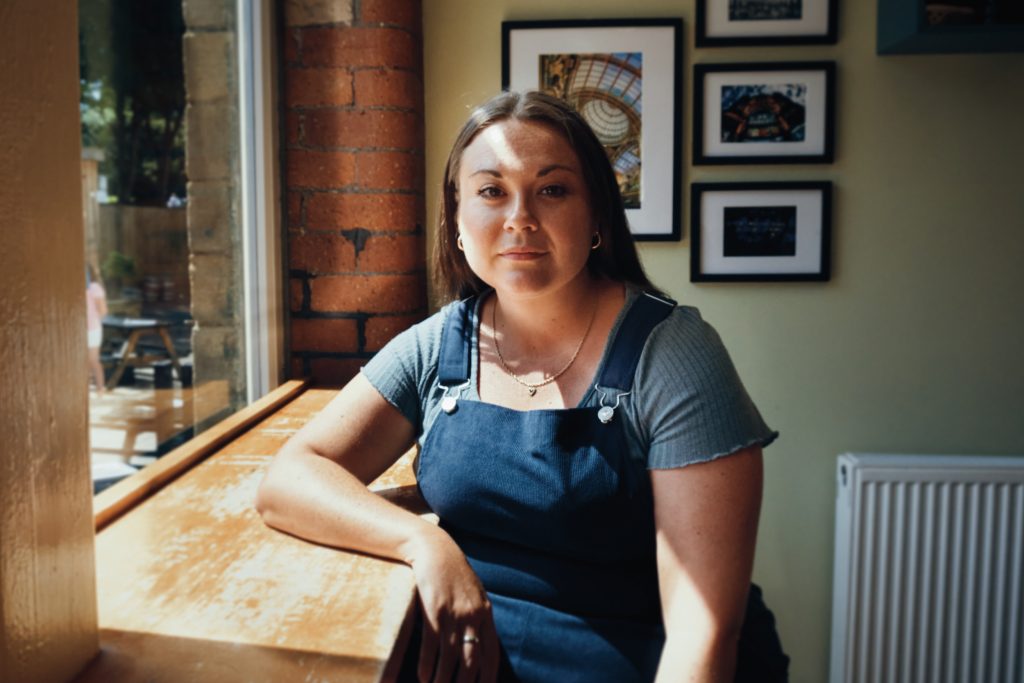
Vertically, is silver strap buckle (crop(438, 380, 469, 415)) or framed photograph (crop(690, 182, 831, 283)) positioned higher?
framed photograph (crop(690, 182, 831, 283))

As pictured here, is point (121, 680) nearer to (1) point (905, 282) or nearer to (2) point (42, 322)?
(2) point (42, 322)

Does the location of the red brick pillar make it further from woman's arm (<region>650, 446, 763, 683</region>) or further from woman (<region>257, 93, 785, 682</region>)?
woman's arm (<region>650, 446, 763, 683</region>)

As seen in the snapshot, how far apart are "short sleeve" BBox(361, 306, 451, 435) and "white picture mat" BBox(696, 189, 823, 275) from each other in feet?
3.80

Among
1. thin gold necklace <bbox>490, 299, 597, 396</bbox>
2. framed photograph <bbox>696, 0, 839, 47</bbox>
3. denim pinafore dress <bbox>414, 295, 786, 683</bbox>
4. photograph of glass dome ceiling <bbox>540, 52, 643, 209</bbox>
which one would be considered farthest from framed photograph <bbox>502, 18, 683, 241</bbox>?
denim pinafore dress <bbox>414, 295, 786, 683</bbox>

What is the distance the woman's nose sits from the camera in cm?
143

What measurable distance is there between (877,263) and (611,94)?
88 cm

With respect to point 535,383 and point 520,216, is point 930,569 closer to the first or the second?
point 535,383

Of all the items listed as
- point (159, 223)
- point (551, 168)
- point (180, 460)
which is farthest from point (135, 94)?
point (551, 168)

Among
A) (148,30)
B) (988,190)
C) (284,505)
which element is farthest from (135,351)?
(988,190)

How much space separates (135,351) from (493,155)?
0.74m

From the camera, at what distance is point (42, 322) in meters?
0.83

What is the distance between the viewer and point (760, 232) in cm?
249

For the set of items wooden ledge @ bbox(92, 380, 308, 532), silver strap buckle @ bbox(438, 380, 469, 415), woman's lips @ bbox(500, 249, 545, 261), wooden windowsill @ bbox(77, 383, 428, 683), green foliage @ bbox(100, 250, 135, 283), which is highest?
woman's lips @ bbox(500, 249, 545, 261)

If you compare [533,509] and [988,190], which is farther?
[988,190]
